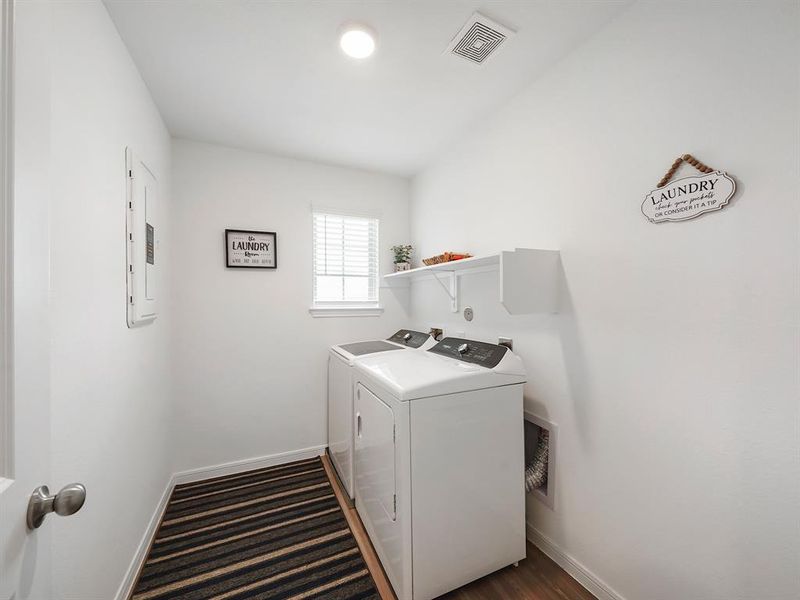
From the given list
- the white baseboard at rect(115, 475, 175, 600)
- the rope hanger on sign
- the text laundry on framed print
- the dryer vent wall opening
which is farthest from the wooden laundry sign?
the white baseboard at rect(115, 475, 175, 600)

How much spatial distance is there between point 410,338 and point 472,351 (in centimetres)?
81

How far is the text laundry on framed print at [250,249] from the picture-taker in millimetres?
2482

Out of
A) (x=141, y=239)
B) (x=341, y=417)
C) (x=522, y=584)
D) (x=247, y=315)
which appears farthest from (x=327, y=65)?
(x=522, y=584)

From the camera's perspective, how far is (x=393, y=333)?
10.0ft

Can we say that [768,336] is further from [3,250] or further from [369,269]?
[369,269]

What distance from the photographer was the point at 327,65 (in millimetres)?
1638

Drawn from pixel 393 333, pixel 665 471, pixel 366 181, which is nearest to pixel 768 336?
pixel 665 471

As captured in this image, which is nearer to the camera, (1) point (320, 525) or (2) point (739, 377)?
(2) point (739, 377)

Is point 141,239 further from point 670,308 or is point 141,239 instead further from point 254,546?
point 670,308

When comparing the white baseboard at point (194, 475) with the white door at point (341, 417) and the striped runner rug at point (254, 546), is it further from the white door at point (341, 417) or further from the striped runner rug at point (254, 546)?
Answer: the white door at point (341, 417)

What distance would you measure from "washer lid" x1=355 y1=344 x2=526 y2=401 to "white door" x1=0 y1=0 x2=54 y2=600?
104cm

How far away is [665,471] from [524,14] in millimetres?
1900

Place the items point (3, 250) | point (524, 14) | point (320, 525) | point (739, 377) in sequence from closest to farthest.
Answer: point (3, 250) → point (739, 377) → point (524, 14) → point (320, 525)

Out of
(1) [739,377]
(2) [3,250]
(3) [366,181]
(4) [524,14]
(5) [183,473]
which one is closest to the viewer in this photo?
(2) [3,250]
